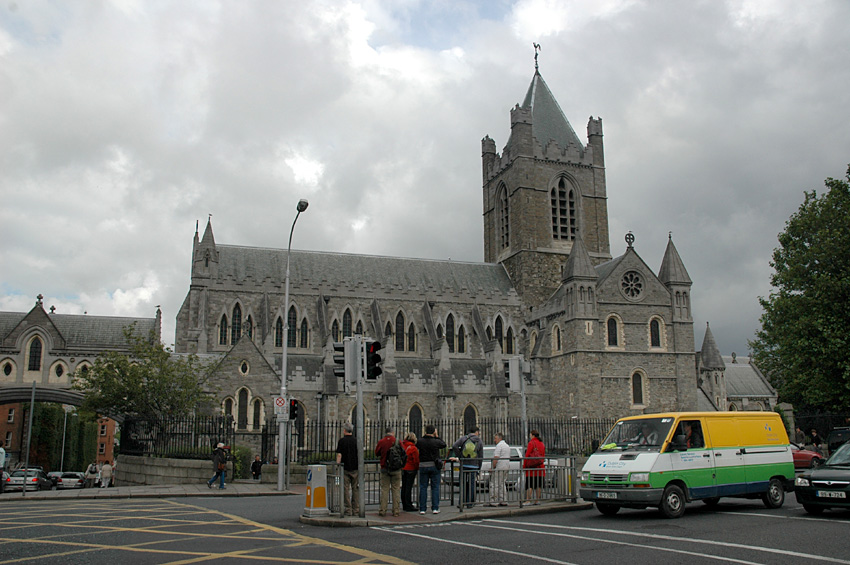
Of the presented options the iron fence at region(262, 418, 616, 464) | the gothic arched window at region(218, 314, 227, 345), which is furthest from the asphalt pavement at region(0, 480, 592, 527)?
the gothic arched window at region(218, 314, 227, 345)

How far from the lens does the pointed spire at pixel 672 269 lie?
139 ft

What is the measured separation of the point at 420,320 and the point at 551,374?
848 centimetres

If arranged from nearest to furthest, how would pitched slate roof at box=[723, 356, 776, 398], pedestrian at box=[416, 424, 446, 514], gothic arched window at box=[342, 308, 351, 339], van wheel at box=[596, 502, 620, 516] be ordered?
pedestrian at box=[416, 424, 446, 514]
van wheel at box=[596, 502, 620, 516]
gothic arched window at box=[342, 308, 351, 339]
pitched slate roof at box=[723, 356, 776, 398]

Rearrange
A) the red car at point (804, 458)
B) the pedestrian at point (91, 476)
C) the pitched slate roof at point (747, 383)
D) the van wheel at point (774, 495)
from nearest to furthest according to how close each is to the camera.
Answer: the van wheel at point (774, 495) → the red car at point (804, 458) → the pedestrian at point (91, 476) → the pitched slate roof at point (747, 383)

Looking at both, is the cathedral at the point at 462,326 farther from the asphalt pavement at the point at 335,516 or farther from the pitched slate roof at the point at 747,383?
the pitched slate roof at the point at 747,383

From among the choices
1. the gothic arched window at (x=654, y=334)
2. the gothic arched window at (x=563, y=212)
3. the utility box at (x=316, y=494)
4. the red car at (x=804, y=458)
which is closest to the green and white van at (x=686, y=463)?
the utility box at (x=316, y=494)

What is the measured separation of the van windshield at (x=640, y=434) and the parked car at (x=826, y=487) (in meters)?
2.58

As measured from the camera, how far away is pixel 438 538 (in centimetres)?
1115

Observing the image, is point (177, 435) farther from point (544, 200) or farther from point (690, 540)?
point (544, 200)

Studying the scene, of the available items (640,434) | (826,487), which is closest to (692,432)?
(640,434)

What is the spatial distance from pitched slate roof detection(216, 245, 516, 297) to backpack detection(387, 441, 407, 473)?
2942 cm

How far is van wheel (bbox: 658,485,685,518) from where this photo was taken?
13.3 m

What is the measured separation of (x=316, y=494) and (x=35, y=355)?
38840 mm

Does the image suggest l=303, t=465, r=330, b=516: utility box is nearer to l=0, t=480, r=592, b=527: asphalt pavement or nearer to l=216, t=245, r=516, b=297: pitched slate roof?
l=0, t=480, r=592, b=527: asphalt pavement
